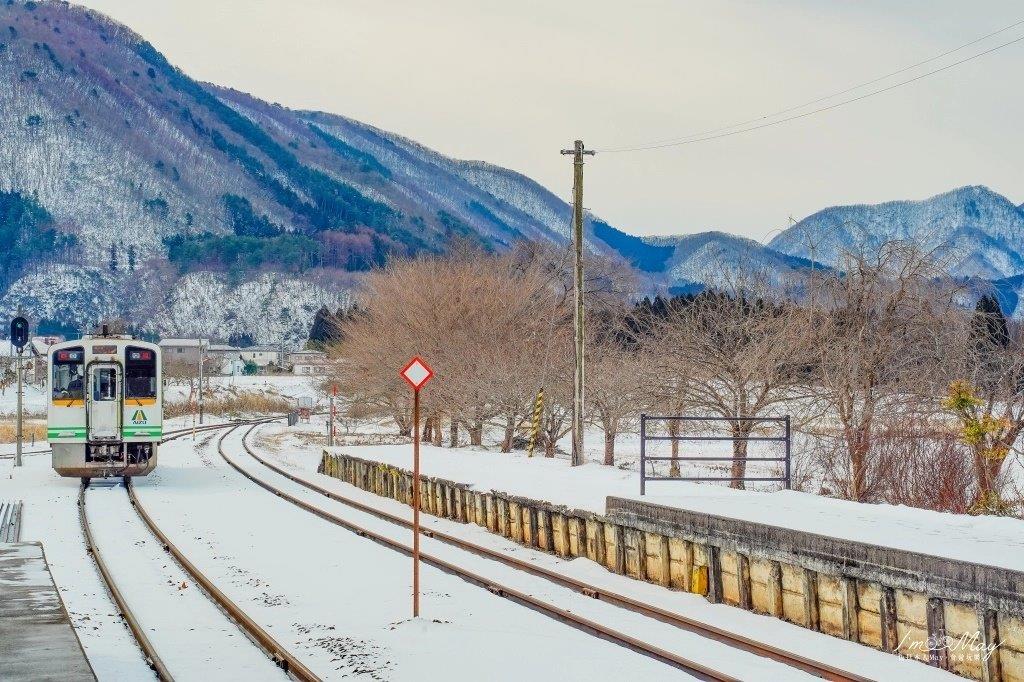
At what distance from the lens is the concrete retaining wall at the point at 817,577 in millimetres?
11359

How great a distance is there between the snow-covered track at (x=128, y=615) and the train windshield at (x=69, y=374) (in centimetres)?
920

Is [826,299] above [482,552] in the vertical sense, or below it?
above

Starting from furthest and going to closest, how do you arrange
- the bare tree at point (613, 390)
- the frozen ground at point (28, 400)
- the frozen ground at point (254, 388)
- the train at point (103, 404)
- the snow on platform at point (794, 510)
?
the frozen ground at point (254, 388)
the frozen ground at point (28, 400)
the bare tree at point (613, 390)
the train at point (103, 404)
the snow on platform at point (794, 510)

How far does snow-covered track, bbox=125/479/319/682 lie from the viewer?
1161cm

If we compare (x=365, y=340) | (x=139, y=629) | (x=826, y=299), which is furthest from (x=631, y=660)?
(x=365, y=340)

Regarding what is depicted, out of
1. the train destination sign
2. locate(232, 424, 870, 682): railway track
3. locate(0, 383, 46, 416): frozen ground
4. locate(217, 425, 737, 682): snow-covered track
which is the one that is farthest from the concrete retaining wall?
locate(0, 383, 46, 416): frozen ground

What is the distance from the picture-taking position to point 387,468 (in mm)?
30453

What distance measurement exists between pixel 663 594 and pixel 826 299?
690 inches

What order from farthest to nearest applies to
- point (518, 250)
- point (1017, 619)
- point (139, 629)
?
point (518, 250) < point (139, 629) < point (1017, 619)

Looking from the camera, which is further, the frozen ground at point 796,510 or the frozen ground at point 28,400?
the frozen ground at point 28,400

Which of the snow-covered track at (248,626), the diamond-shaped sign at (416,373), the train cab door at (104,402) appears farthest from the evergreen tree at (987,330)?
the train cab door at (104,402)

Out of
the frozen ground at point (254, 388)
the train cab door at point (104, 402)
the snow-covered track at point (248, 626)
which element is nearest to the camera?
the snow-covered track at point (248, 626)

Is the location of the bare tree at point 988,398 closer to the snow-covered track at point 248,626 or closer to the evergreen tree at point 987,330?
the evergreen tree at point 987,330

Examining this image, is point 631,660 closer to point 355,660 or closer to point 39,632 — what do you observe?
point 355,660
